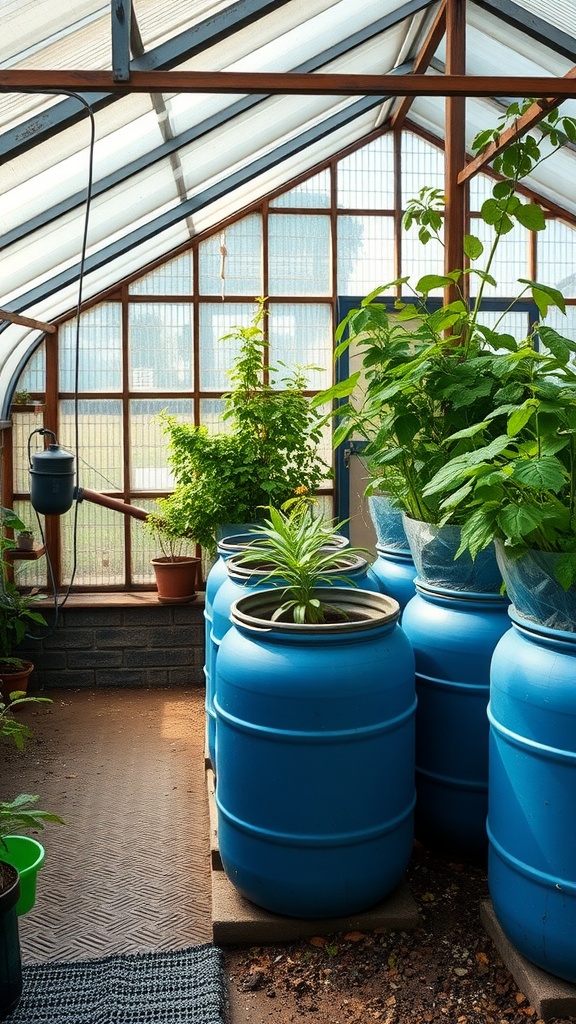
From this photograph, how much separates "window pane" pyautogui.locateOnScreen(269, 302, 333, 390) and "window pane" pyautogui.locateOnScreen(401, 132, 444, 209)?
0.94 metres

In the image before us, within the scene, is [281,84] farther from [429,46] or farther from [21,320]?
[429,46]

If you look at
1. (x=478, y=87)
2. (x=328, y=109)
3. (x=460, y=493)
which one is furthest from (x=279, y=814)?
(x=328, y=109)

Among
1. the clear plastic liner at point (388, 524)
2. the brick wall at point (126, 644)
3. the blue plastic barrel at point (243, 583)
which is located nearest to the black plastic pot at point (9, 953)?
the blue plastic barrel at point (243, 583)

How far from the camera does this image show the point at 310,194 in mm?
6102

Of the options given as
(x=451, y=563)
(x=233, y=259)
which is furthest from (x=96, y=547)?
(x=451, y=563)

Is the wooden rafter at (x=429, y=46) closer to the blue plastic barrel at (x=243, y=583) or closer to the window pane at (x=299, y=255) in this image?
the window pane at (x=299, y=255)

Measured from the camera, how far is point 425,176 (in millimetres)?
6215

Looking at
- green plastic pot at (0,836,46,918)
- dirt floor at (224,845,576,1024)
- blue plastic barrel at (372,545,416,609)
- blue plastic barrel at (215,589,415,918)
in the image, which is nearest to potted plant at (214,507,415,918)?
blue plastic barrel at (215,589,415,918)

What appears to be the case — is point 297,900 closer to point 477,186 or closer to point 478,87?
point 478,87

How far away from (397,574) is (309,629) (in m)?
1.08

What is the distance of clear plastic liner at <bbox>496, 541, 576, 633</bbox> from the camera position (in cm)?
200

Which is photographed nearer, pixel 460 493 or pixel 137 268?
pixel 460 493

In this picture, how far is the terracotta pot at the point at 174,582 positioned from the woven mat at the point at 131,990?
10.5 feet

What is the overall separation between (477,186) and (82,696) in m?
4.12
